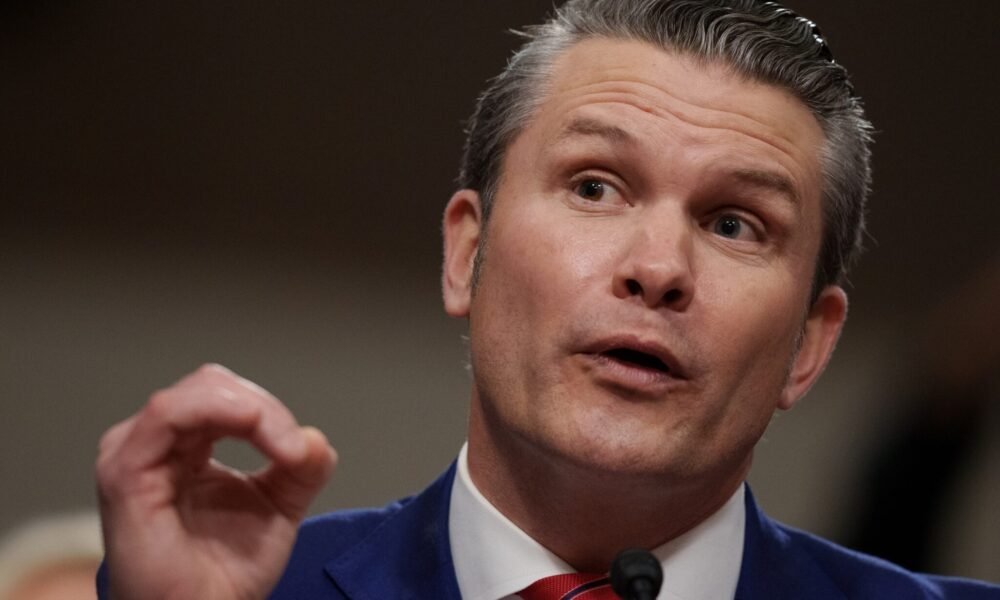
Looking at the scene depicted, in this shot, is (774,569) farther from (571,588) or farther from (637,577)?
(637,577)

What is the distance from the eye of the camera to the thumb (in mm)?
1498

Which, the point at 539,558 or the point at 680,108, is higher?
the point at 680,108

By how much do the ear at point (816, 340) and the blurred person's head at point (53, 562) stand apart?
141 cm

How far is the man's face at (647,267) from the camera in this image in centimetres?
181

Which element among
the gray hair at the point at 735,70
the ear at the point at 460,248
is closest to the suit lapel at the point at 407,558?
the ear at the point at 460,248

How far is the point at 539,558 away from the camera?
1966 mm

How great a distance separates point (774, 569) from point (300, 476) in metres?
0.86

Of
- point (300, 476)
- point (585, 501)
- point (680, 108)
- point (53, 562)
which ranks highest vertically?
point (680, 108)

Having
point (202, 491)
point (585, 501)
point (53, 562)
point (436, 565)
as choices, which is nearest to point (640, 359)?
point (585, 501)

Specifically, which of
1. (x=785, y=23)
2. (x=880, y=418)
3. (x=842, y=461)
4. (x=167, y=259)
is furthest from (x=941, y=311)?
(x=167, y=259)

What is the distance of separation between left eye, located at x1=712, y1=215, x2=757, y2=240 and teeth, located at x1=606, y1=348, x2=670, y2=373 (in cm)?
24

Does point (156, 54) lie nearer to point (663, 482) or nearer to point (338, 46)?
point (338, 46)

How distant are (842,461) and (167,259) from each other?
2234 mm

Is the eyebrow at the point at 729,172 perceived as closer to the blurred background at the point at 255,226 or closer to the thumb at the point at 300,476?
the thumb at the point at 300,476
